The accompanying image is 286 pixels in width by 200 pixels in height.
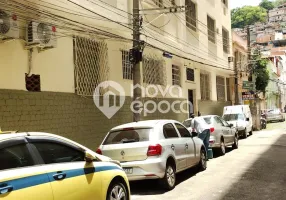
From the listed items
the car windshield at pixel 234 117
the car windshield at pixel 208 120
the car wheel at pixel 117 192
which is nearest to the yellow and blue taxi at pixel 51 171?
the car wheel at pixel 117 192

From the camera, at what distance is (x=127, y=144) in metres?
8.10

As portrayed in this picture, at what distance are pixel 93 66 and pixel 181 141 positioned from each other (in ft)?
16.9

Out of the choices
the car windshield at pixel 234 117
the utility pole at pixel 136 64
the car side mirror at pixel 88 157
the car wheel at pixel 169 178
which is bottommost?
the car wheel at pixel 169 178

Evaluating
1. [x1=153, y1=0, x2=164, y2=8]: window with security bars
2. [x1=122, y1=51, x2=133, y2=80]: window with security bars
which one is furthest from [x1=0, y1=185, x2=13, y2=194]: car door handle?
[x1=153, y1=0, x2=164, y2=8]: window with security bars

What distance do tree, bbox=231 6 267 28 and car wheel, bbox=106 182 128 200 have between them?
116 meters

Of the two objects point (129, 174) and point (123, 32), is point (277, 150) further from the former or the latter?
point (129, 174)

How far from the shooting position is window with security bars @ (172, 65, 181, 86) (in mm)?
21000

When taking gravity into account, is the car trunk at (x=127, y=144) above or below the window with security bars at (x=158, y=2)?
below

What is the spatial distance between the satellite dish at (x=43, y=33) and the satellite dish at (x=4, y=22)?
1056 mm

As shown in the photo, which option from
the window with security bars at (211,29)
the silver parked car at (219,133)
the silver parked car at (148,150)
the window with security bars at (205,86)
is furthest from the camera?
the window with security bars at (211,29)

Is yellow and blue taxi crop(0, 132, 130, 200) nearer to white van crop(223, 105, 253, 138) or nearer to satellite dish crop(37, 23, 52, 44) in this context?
satellite dish crop(37, 23, 52, 44)

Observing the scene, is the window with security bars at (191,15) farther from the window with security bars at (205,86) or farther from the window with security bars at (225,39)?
the window with security bars at (225,39)

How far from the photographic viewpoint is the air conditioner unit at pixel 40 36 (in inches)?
382

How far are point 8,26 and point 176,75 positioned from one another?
13.5m
